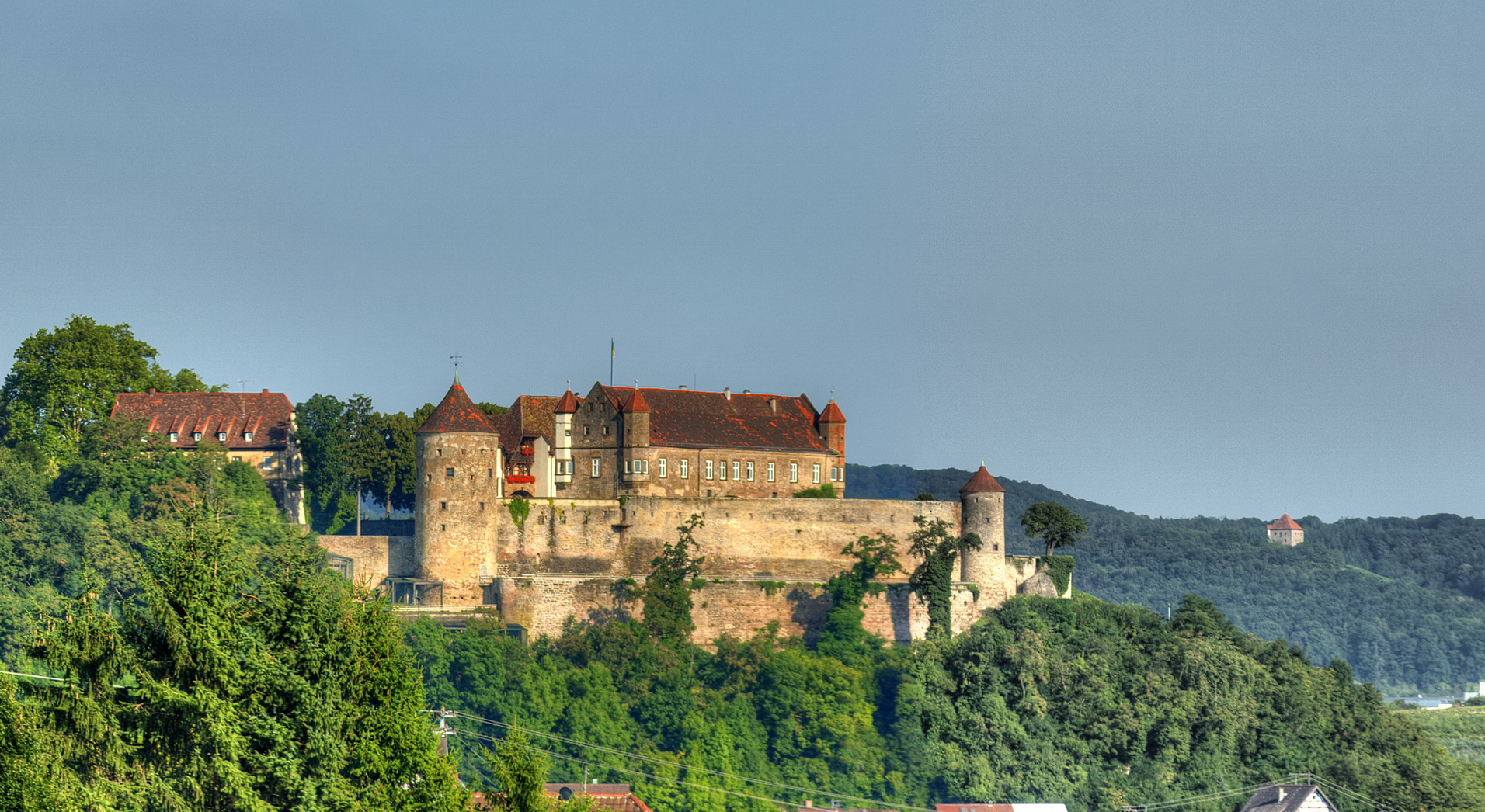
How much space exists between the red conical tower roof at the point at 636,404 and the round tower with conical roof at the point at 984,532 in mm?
11982

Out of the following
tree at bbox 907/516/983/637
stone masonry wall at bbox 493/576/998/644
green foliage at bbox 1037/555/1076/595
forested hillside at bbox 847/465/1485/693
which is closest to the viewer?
stone masonry wall at bbox 493/576/998/644

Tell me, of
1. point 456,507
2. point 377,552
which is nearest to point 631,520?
point 456,507

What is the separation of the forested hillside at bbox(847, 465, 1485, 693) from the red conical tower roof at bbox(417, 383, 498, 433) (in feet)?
301

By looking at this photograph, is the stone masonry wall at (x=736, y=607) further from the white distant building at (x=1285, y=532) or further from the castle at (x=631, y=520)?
the white distant building at (x=1285, y=532)

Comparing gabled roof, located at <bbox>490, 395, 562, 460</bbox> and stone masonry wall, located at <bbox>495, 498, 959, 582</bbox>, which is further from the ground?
gabled roof, located at <bbox>490, 395, 562, 460</bbox>

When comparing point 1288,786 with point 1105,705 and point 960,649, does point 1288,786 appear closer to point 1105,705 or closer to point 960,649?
point 1105,705

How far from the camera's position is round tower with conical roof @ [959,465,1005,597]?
6925 centimetres

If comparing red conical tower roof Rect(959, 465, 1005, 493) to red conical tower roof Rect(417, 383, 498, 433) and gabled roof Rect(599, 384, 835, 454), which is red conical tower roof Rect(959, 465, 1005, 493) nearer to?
gabled roof Rect(599, 384, 835, 454)

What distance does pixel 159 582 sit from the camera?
88.8 ft

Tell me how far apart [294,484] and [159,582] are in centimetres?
4863

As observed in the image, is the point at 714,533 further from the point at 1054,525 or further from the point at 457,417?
the point at 1054,525

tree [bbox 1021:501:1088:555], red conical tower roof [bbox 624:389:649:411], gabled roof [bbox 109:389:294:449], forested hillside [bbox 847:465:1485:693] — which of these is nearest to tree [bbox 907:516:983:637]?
tree [bbox 1021:501:1088:555]

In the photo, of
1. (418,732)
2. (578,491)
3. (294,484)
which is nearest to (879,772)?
(578,491)

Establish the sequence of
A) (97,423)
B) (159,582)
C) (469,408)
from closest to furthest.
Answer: (159,582)
(469,408)
(97,423)
